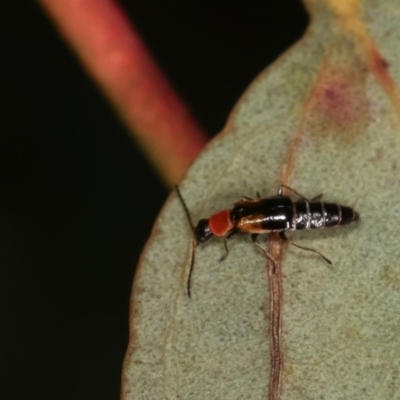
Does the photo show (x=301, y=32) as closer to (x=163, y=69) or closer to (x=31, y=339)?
(x=163, y=69)

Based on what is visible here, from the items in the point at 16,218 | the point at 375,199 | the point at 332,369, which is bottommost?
the point at 332,369

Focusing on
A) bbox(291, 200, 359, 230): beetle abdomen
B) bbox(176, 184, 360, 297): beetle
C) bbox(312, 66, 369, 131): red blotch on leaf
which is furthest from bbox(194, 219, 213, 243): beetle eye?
bbox(312, 66, 369, 131): red blotch on leaf

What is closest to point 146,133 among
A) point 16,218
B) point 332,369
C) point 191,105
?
point 191,105

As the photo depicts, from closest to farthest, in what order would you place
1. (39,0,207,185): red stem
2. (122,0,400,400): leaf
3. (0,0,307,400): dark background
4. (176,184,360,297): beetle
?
(122,0,400,400): leaf
(176,184,360,297): beetle
(39,0,207,185): red stem
(0,0,307,400): dark background

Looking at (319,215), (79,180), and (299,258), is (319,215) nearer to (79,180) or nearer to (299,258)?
(299,258)

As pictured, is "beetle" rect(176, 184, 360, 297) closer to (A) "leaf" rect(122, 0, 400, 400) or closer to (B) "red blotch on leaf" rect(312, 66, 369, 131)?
(A) "leaf" rect(122, 0, 400, 400)
